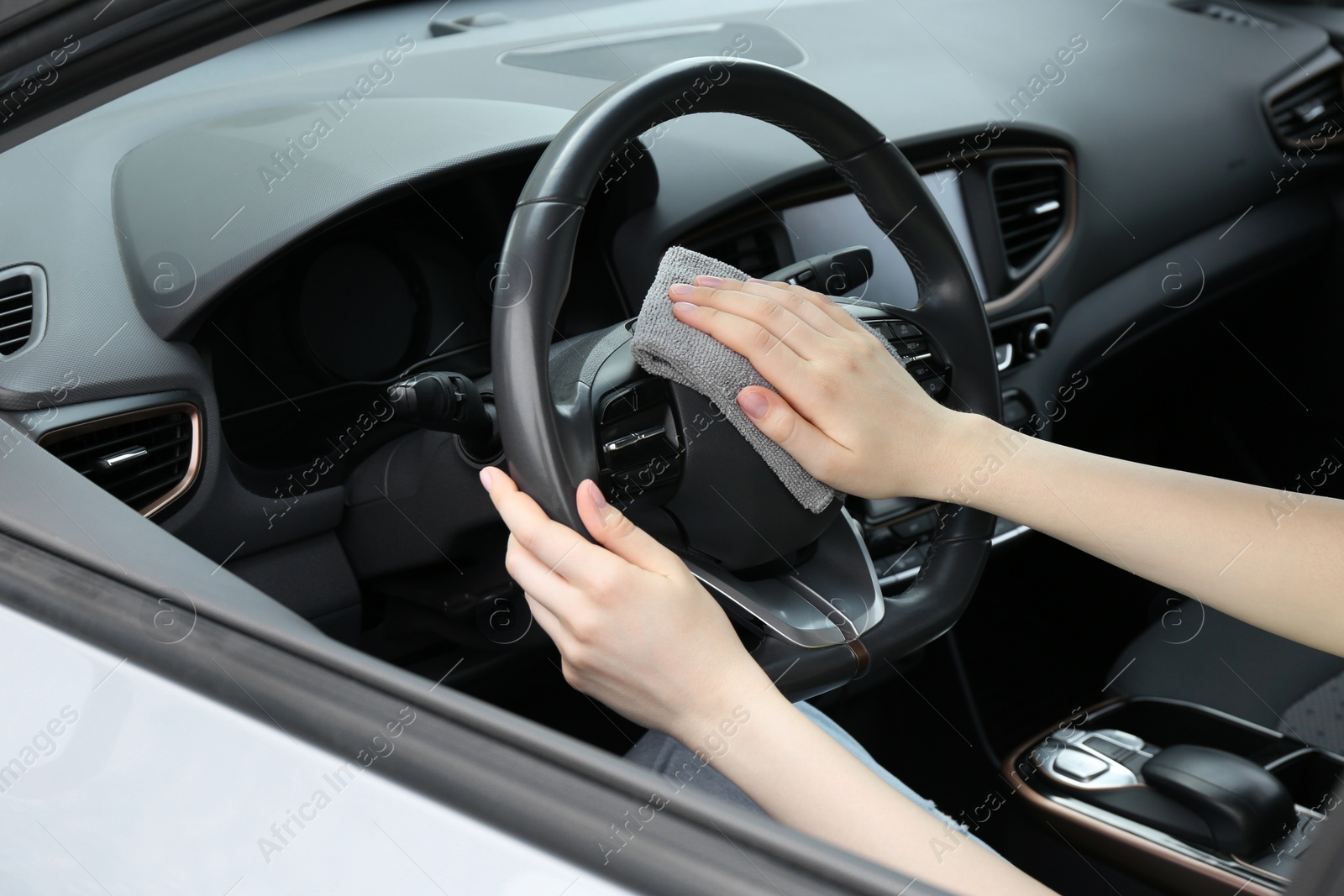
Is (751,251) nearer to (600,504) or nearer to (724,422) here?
(724,422)

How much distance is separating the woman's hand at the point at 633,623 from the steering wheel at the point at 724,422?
5 cm

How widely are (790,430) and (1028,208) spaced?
1118 millimetres

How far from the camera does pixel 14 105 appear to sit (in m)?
0.72

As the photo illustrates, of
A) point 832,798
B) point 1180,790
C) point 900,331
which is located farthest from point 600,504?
point 1180,790

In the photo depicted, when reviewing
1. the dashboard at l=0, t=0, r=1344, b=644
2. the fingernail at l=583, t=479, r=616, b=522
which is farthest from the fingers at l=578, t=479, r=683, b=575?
Answer: the dashboard at l=0, t=0, r=1344, b=644

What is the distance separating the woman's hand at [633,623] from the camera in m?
0.69

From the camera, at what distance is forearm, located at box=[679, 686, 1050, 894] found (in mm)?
610

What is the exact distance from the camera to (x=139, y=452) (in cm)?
101

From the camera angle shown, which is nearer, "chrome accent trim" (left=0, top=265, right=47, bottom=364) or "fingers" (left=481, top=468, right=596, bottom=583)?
"fingers" (left=481, top=468, right=596, bottom=583)

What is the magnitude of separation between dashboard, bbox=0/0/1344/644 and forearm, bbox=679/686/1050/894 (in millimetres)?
483

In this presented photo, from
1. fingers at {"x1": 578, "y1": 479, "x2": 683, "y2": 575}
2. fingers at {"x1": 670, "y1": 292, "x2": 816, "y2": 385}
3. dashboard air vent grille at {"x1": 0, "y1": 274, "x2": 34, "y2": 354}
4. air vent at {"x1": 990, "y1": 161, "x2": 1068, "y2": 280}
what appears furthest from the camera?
air vent at {"x1": 990, "y1": 161, "x2": 1068, "y2": 280}

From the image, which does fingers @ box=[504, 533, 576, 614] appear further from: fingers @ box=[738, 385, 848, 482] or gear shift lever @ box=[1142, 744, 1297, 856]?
gear shift lever @ box=[1142, 744, 1297, 856]

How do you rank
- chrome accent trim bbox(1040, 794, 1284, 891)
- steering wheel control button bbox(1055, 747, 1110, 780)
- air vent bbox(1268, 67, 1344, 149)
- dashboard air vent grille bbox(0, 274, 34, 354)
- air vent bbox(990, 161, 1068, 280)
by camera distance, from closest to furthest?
dashboard air vent grille bbox(0, 274, 34, 354), chrome accent trim bbox(1040, 794, 1284, 891), steering wheel control button bbox(1055, 747, 1110, 780), air vent bbox(990, 161, 1068, 280), air vent bbox(1268, 67, 1344, 149)

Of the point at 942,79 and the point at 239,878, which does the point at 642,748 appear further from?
the point at 942,79
